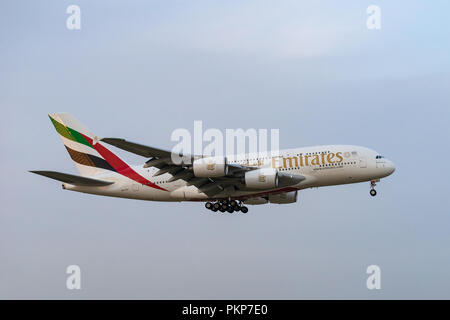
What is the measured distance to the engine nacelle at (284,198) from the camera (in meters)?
49.8

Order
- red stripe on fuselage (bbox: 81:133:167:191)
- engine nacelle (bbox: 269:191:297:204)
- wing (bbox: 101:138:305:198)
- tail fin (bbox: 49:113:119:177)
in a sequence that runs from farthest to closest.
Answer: tail fin (bbox: 49:113:119:177) < engine nacelle (bbox: 269:191:297:204) < red stripe on fuselage (bbox: 81:133:167:191) < wing (bbox: 101:138:305:198)

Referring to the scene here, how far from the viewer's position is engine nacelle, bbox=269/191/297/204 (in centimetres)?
4978

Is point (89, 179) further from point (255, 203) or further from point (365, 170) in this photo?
point (365, 170)

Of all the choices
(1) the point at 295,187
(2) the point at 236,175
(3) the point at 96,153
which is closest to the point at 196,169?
(2) the point at 236,175

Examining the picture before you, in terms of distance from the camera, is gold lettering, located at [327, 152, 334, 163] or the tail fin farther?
the tail fin

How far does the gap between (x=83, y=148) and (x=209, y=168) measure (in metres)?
12.7

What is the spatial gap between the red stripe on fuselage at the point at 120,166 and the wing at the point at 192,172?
126 inches

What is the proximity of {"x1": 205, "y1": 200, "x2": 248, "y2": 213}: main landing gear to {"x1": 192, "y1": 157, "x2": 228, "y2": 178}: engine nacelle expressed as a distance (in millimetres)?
5433

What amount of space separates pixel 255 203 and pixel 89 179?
11926 millimetres

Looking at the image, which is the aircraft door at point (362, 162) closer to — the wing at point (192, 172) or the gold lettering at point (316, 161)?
the gold lettering at point (316, 161)

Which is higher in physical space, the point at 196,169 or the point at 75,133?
the point at 75,133

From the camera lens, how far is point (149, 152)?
1641 inches

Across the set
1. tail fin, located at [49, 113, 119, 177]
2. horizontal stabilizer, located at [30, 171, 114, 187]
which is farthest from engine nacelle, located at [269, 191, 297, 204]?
horizontal stabilizer, located at [30, 171, 114, 187]

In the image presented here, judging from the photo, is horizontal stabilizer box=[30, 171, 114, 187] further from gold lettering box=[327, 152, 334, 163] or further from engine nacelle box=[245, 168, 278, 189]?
gold lettering box=[327, 152, 334, 163]
